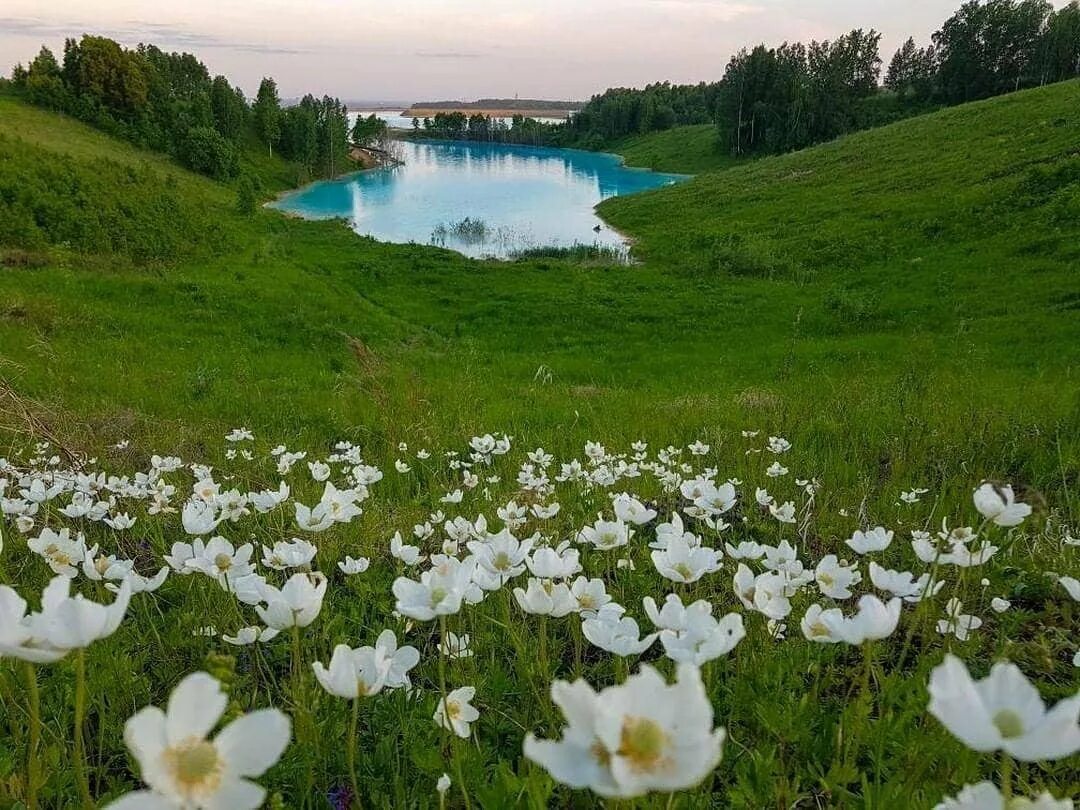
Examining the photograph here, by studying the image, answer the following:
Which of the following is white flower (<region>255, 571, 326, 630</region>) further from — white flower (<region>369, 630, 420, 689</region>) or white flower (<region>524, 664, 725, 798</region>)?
white flower (<region>524, 664, 725, 798</region>)

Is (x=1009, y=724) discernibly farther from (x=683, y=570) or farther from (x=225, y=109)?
(x=225, y=109)

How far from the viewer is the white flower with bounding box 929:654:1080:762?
79 cm

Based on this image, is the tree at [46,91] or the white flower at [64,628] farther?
the tree at [46,91]

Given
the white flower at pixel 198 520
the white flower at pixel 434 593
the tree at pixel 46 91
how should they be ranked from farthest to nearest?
the tree at pixel 46 91 → the white flower at pixel 198 520 → the white flower at pixel 434 593

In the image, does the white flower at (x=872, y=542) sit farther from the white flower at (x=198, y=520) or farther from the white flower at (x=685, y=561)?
the white flower at (x=198, y=520)

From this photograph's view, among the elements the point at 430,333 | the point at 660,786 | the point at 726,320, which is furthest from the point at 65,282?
the point at 660,786

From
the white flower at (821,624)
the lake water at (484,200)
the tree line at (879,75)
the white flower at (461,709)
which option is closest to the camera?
the white flower at (821,624)

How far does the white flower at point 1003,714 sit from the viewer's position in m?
0.79

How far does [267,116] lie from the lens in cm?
6819

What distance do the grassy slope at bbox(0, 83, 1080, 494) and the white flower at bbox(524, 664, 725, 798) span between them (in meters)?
3.87

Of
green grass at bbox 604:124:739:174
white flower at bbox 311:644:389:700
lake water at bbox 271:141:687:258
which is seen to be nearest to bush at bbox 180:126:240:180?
lake water at bbox 271:141:687:258

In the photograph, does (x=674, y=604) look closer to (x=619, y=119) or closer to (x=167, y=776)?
(x=167, y=776)

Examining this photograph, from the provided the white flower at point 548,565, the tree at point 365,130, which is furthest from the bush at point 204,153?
the white flower at point 548,565

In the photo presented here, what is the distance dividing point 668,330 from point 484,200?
43.8 m
